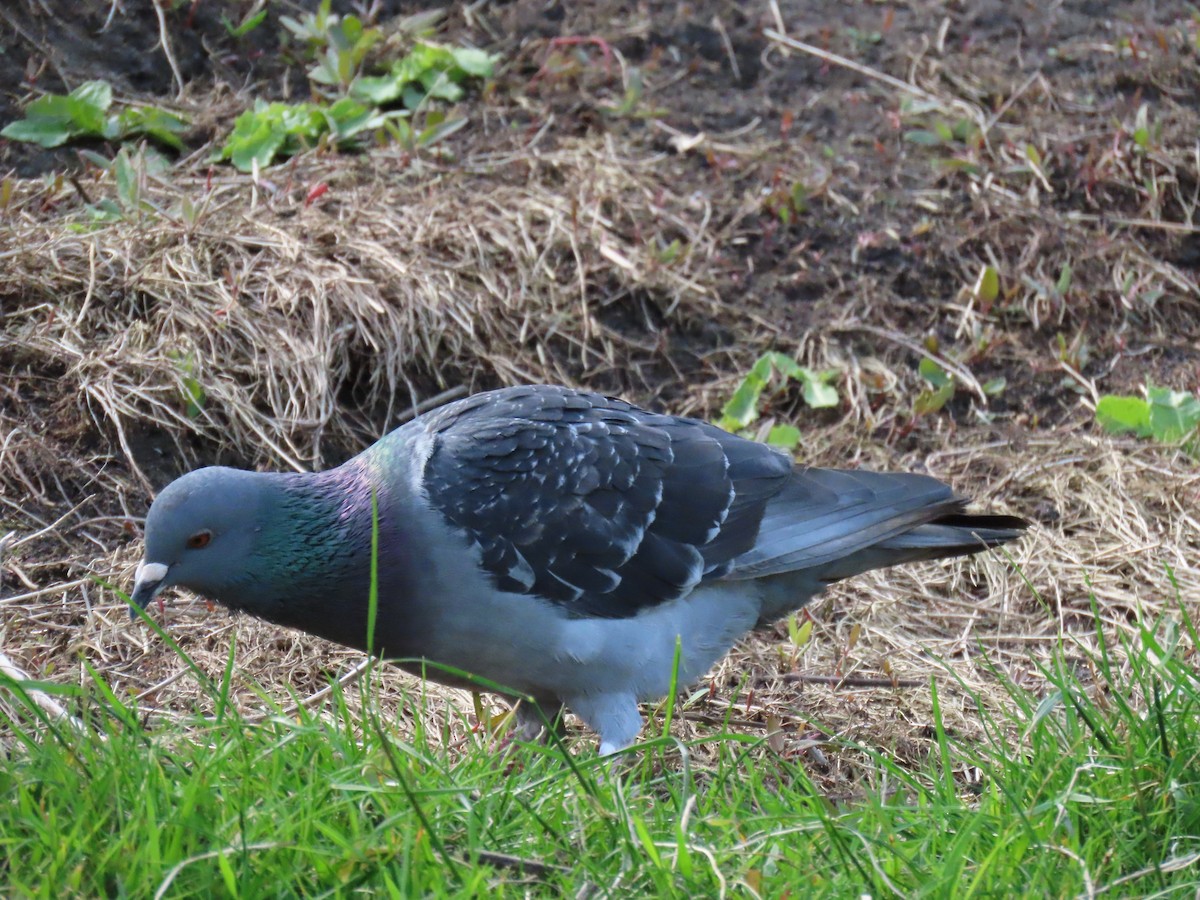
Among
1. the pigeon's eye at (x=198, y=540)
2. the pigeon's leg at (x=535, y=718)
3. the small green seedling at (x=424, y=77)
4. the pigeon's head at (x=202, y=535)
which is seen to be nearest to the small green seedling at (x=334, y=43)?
the small green seedling at (x=424, y=77)

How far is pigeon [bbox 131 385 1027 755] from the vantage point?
10.6 feet

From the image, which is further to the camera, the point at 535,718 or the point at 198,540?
the point at 535,718

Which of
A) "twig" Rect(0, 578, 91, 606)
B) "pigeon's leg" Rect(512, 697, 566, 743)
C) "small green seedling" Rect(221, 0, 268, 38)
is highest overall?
"small green seedling" Rect(221, 0, 268, 38)

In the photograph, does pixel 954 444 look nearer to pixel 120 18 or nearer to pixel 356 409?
pixel 356 409

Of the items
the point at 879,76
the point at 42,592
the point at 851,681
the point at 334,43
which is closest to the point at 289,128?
the point at 334,43

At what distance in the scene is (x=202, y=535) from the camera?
10.3 feet

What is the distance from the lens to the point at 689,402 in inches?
201

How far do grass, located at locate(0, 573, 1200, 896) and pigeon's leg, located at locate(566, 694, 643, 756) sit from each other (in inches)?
20.2

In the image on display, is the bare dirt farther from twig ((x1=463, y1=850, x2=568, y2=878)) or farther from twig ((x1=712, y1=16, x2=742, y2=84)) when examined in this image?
twig ((x1=463, y1=850, x2=568, y2=878))

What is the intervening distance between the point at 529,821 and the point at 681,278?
3346mm

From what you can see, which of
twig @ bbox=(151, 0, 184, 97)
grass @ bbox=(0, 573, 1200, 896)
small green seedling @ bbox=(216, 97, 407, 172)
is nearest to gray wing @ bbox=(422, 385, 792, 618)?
grass @ bbox=(0, 573, 1200, 896)

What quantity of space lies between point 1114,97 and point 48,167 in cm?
499

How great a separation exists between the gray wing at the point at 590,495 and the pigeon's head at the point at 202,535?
0.47 metres

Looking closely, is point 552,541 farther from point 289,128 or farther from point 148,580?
point 289,128
